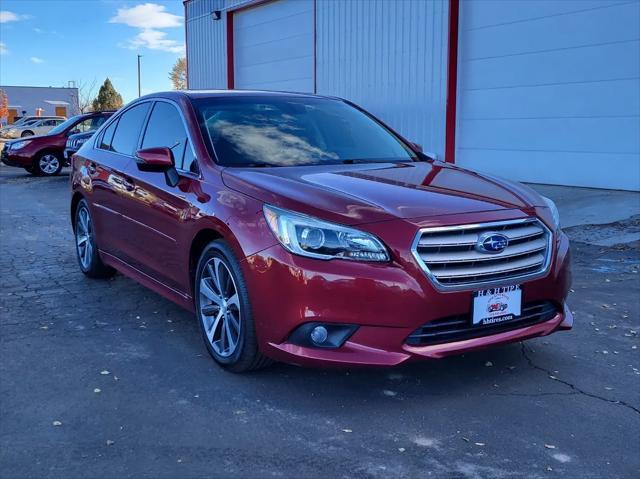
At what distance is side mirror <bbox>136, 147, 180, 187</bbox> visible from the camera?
14.0ft

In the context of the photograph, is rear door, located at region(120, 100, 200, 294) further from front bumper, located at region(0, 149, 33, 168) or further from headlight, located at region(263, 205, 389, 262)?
front bumper, located at region(0, 149, 33, 168)

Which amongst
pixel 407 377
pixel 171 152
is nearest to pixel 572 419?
pixel 407 377

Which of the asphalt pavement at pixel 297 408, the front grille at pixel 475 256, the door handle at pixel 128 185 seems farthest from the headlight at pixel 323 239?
the door handle at pixel 128 185

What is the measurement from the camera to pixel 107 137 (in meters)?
5.85

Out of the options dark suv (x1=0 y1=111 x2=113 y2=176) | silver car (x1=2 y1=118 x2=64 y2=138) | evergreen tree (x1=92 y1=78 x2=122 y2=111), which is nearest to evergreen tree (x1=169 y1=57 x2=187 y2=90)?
evergreen tree (x1=92 y1=78 x2=122 y2=111)

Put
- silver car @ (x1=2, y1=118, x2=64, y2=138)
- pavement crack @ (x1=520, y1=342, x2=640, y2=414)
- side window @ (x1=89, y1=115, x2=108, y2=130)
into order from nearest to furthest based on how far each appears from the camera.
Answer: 1. pavement crack @ (x1=520, y1=342, x2=640, y2=414)
2. side window @ (x1=89, y1=115, x2=108, y2=130)
3. silver car @ (x1=2, y1=118, x2=64, y2=138)

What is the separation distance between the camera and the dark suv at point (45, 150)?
17.2 meters

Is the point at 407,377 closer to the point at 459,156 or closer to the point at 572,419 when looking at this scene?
the point at 572,419

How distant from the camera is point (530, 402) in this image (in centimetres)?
353

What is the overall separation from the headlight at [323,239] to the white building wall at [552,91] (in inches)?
341

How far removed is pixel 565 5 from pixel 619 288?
7.00 meters

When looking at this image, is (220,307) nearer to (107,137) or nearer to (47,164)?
(107,137)

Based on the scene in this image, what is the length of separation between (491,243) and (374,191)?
67cm

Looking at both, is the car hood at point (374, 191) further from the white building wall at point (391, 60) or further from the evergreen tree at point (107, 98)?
the evergreen tree at point (107, 98)
